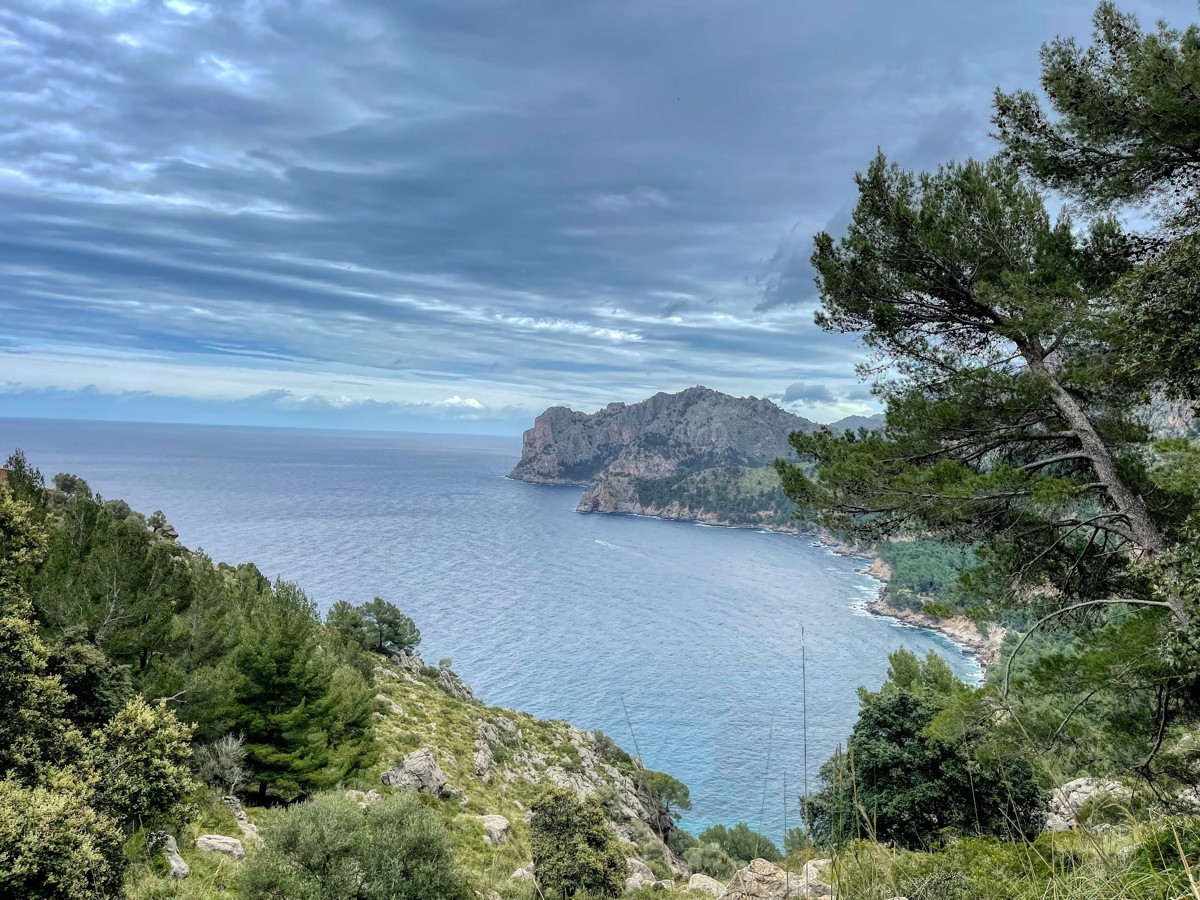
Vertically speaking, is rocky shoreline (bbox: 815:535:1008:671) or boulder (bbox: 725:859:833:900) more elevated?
boulder (bbox: 725:859:833:900)

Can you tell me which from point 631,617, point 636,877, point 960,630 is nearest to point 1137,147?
point 636,877

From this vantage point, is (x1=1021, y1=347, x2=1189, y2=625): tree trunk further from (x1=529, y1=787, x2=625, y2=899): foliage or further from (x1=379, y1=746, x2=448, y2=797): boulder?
(x1=379, y1=746, x2=448, y2=797): boulder

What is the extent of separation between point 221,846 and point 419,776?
35.1 feet

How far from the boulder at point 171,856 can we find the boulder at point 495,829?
37.5 ft

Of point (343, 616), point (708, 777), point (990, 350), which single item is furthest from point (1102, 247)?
point (708, 777)

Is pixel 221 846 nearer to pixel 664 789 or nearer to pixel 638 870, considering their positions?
pixel 638 870

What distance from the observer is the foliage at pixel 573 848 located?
54.9 feet

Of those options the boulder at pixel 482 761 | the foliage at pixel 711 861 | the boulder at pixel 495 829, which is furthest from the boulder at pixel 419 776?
the foliage at pixel 711 861

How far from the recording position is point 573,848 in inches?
682

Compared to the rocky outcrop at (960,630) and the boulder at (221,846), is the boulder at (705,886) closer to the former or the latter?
the boulder at (221,846)

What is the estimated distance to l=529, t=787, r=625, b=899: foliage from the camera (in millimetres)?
16719

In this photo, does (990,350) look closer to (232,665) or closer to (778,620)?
(232,665)

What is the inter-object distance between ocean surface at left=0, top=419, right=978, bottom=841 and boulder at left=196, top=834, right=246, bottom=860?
19829 millimetres

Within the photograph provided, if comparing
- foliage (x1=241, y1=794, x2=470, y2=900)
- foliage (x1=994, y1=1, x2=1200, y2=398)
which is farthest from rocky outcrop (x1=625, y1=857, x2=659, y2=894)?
foliage (x1=994, y1=1, x2=1200, y2=398)
